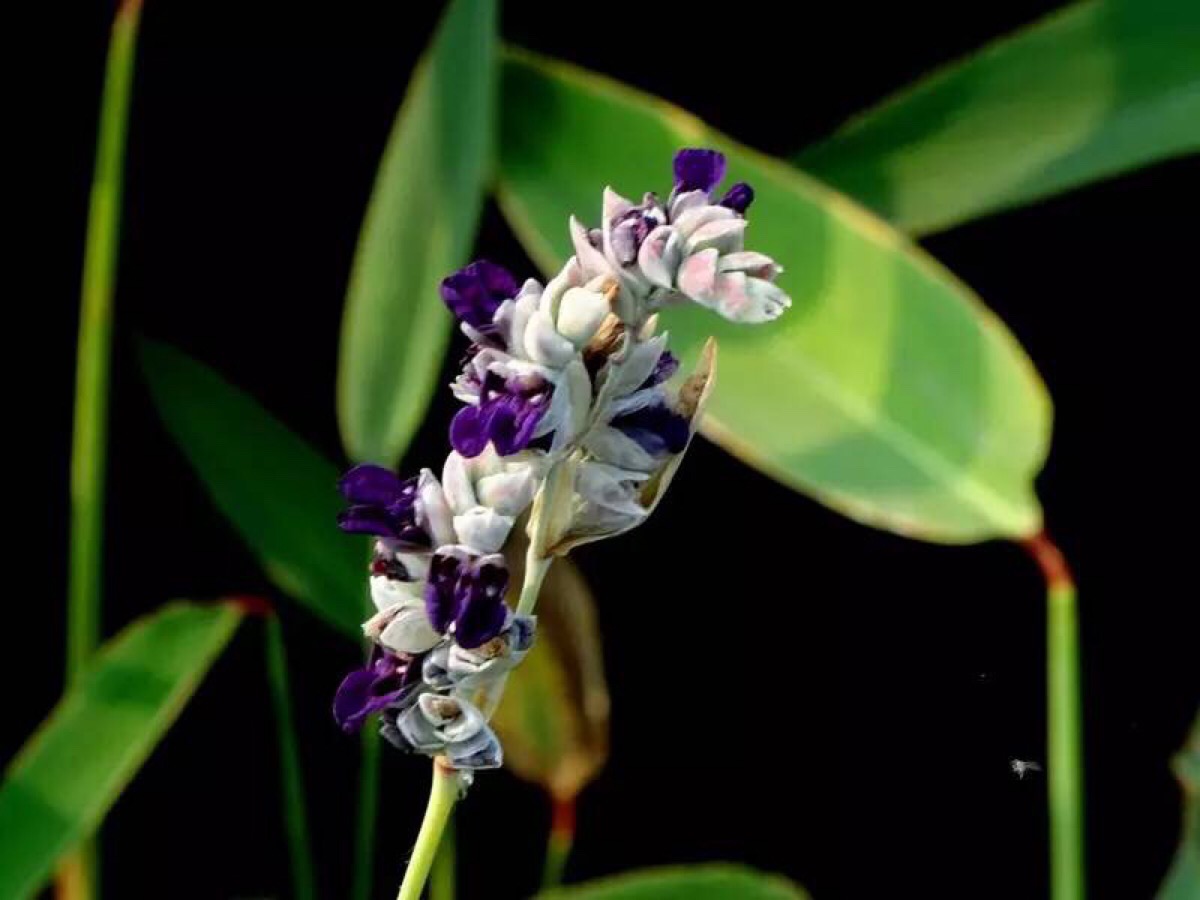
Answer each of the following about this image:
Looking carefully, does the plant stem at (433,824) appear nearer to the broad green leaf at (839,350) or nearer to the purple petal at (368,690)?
the purple petal at (368,690)

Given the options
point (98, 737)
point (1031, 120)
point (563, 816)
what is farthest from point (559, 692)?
point (1031, 120)

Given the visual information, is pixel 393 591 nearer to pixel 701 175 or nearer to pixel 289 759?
pixel 701 175

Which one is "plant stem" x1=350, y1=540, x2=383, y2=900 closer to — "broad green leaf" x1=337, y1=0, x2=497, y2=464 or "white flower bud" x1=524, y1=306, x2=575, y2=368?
"broad green leaf" x1=337, y1=0, x2=497, y2=464

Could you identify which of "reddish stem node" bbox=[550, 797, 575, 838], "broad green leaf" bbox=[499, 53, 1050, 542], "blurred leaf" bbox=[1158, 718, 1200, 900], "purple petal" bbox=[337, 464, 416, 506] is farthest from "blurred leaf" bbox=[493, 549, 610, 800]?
"purple petal" bbox=[337, 464, 416, 506]

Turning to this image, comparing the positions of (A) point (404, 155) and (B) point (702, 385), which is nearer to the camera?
(B) point (702, 385)

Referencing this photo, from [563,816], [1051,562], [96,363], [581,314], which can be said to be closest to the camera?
[581,314]

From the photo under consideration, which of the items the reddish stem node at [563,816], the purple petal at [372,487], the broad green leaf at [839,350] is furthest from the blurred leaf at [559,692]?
the purple petal at [372,487]

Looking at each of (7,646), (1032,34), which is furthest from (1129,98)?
(7,646)

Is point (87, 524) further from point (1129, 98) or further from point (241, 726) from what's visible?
point (1129, 98)
